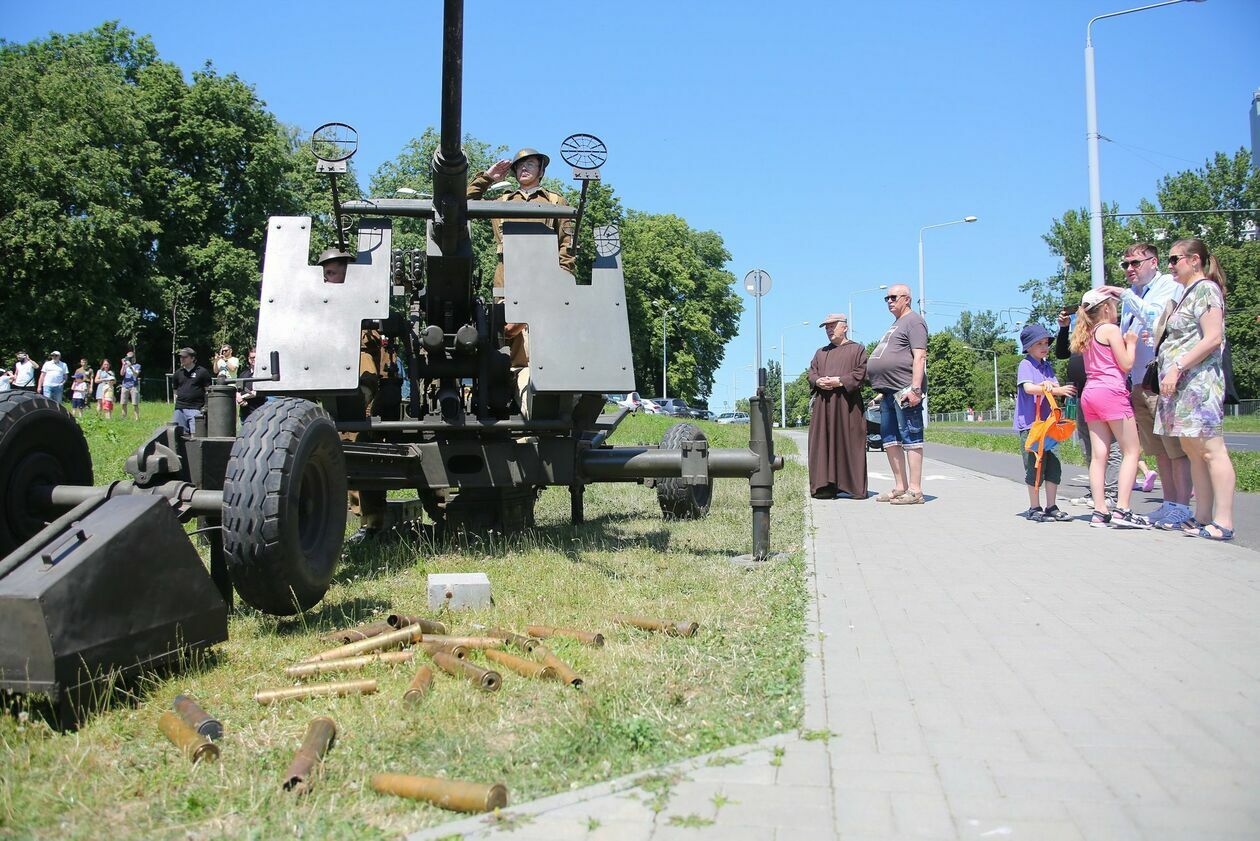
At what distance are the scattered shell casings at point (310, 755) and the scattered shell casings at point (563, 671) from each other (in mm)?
864

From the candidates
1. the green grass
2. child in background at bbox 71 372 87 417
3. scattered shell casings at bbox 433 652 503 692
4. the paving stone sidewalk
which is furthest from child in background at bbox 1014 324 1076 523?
child in background at bbox 71 372 87 417

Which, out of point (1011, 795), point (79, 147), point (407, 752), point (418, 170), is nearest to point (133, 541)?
point (407, 752)

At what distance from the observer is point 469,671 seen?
411 cm

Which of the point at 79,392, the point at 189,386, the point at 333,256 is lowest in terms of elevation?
the point at 189,386

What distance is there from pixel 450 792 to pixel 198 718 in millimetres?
1155

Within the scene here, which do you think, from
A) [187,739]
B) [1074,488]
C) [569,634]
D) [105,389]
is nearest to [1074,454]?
[1074,488]

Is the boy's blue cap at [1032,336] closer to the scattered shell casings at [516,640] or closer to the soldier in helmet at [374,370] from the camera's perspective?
the soldier in helmet at [374,370]

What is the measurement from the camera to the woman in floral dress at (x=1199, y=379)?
7.01 m

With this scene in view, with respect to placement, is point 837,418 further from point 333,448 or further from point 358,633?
point 358,633

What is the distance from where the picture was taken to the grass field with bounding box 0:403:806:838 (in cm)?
300

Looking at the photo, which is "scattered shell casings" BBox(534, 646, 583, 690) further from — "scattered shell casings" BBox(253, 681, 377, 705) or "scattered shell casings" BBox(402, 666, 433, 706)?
"scattered shell casings" BBox(253, 681, 377, 705)

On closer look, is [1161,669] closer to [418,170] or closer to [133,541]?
[133,541]

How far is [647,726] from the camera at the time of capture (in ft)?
11.3

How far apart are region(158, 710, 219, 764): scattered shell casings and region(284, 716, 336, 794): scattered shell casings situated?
0.94 feet
